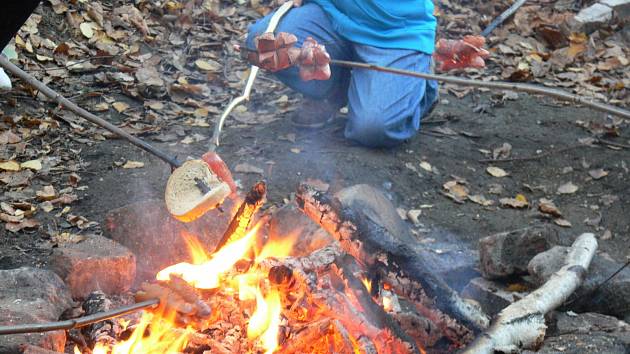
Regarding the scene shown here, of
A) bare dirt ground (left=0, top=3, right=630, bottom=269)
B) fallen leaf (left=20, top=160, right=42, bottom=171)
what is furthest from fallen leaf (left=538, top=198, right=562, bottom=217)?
fallen leaf (left=20, top=160, right=42, bottom=171)

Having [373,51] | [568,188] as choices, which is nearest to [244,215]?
[373,51]

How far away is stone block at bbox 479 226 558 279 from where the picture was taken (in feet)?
11.0

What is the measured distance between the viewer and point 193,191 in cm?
273

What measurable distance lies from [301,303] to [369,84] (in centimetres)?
254

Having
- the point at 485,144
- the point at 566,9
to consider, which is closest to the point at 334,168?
the point at 485,144

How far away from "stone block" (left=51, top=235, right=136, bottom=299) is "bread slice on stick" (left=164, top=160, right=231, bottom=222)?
0.44 metres

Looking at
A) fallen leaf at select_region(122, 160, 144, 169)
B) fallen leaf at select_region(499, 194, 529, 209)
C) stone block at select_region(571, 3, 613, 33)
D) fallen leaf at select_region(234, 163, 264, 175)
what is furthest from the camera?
stone block at select_region(571, 3, 613, 33)

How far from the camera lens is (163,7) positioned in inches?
250

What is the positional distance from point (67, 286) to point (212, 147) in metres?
0.78

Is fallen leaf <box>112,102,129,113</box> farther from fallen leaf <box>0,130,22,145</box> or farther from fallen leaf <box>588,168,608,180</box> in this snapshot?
fallen leaf <box>588,168,608,180</box>

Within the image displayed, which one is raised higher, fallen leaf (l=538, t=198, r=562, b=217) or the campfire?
the campfire

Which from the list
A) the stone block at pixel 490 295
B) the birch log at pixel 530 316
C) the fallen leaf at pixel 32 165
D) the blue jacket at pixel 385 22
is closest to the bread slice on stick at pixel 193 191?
the birch log at pixel 530 316

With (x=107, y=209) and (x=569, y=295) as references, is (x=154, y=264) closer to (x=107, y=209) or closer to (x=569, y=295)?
(x=107, y=209)

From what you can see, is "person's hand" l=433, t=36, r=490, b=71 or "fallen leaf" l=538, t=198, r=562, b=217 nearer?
"person's hand" l=433, t=36, r=490, b=71
